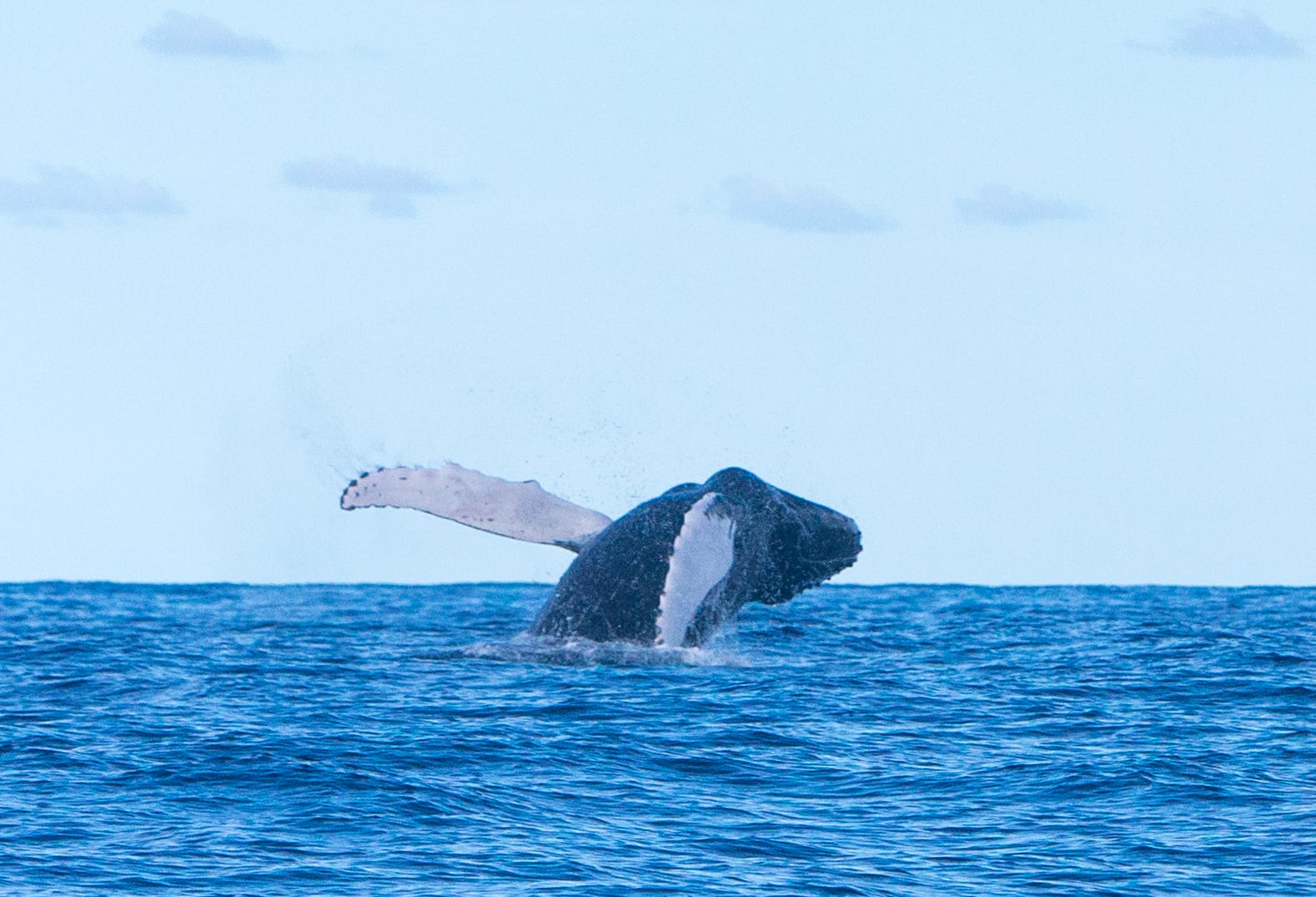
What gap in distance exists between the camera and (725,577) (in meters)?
14.4

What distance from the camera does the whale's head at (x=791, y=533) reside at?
583 inches

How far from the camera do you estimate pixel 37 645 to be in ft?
64.0

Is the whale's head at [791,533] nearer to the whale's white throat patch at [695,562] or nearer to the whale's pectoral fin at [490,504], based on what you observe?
the whale's white throat patch at [695,562]

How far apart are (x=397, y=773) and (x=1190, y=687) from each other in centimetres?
775

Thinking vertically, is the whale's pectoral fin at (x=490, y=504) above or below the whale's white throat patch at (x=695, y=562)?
above

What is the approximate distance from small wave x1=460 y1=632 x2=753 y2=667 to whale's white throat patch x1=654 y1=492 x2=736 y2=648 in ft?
0.82

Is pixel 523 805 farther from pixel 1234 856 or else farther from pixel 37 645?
pixel 37 645

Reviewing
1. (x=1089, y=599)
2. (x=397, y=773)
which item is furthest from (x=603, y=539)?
(x=1089, y=599)

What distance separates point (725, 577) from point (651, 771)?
12.1 ft

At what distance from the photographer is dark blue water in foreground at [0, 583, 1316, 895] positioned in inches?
332

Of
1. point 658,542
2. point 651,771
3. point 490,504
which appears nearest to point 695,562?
point 658,542

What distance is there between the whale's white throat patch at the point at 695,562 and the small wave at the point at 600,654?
0.82ft

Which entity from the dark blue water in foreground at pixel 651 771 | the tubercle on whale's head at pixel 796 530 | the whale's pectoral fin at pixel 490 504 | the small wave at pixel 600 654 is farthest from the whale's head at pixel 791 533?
the whale's pectoral fin at pixel 490 504

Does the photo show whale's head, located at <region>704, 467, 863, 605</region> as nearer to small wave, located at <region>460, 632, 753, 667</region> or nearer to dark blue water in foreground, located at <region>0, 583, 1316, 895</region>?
small wave, located at <region>460, 632, 753, 667</region>
